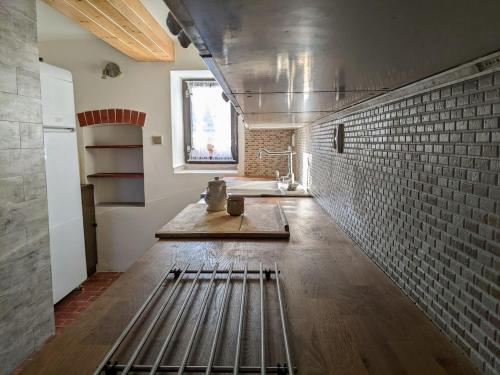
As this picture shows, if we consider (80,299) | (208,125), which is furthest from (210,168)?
(80,299)

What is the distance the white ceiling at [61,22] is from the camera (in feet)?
→ 11.3

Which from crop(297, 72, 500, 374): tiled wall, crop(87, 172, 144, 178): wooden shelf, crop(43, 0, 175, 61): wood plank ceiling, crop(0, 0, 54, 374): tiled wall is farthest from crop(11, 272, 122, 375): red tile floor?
crop(297, 72, 500, 374): tiled wall

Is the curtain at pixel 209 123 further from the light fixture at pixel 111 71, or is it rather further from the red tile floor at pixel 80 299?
the red tile floor at pixel 80 299

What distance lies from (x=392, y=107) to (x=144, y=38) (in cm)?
300

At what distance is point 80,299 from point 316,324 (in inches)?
147

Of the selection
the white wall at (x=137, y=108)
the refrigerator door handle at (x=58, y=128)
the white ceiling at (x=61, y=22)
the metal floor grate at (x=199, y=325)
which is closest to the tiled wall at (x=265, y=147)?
the white wall at (x=137, y=108)

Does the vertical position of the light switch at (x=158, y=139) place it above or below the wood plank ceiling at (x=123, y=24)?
below

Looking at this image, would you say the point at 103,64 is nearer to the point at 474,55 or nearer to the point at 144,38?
the point at 144,38

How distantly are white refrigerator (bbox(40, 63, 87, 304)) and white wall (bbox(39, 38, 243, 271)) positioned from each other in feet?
3.08

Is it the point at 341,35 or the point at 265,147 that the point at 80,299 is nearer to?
the point at 265,147

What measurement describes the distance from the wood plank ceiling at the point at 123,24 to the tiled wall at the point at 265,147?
5.03 feet

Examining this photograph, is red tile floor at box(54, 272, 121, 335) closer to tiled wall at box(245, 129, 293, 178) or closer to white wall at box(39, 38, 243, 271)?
white wall at box(39, 38, 243, 271)

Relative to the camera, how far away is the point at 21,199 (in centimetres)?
255

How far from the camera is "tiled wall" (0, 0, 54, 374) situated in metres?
2.38
